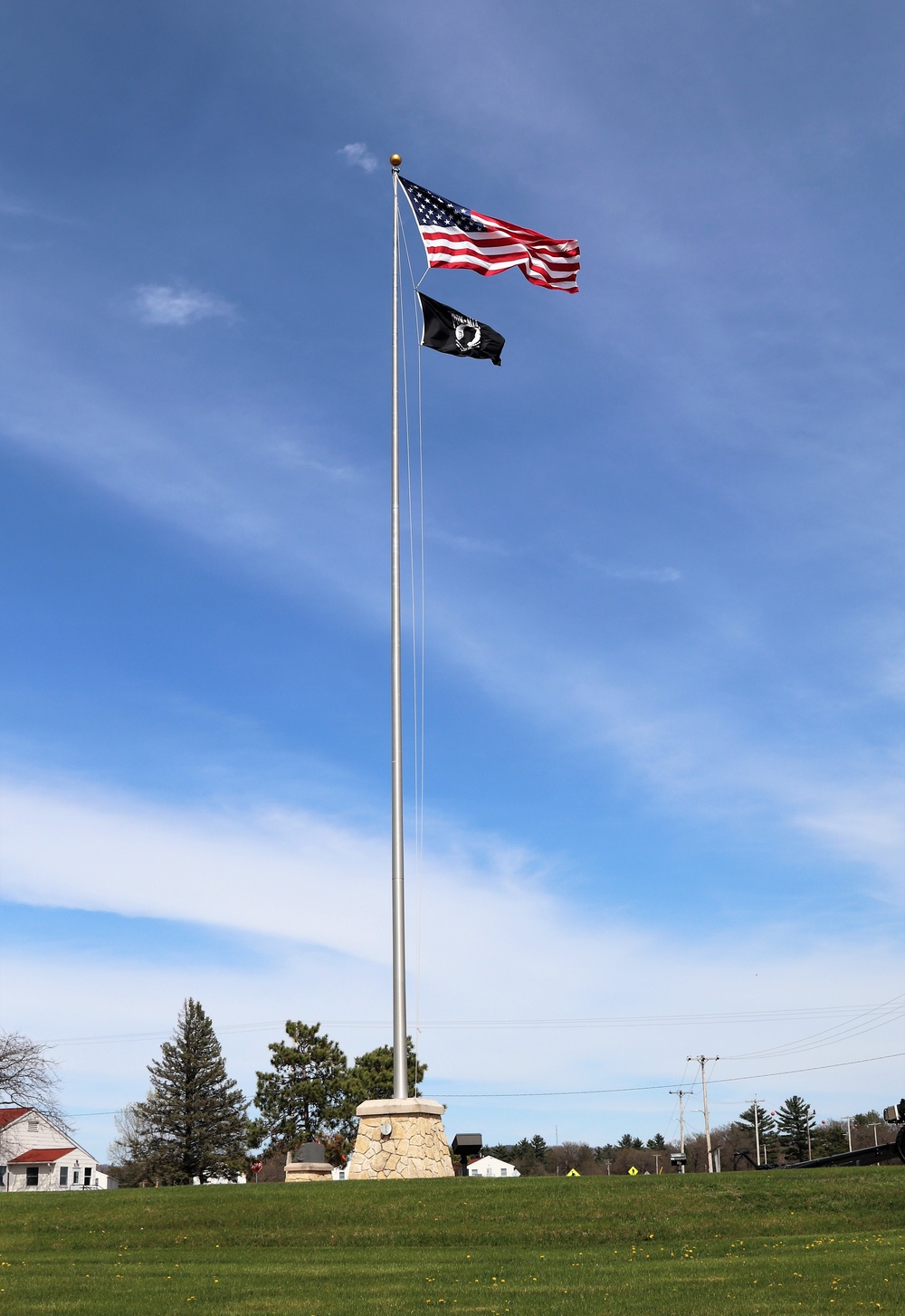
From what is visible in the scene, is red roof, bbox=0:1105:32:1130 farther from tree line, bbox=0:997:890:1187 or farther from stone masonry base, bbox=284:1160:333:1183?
stone masonry base, bbox=284:1160:333:1183

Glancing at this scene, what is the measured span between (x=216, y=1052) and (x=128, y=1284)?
54147 millimetres

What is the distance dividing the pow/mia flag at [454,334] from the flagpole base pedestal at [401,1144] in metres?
14.6

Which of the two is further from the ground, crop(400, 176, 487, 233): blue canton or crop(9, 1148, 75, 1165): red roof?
crop(400, 176, 487, 233): blue canton

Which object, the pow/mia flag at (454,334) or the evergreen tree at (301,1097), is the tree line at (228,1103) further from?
the pow/mia flag at (454,334)

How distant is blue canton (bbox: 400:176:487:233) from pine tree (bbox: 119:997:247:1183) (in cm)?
4890

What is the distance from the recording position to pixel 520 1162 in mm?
98188

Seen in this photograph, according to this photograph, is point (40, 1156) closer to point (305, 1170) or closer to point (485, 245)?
point (305, 1170)

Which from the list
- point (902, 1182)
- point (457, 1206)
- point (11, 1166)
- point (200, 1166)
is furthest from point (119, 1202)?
point (11, 1166)

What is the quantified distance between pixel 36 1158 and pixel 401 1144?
51630mm

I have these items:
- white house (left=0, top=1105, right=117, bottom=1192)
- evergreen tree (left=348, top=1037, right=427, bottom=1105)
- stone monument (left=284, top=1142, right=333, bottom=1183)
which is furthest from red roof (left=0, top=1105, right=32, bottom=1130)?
stone monument (left=284, top=1142, right=333, bottom=1183)

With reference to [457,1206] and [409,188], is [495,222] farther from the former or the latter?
[457,1206]

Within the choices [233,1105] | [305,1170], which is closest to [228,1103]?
[233,1105]

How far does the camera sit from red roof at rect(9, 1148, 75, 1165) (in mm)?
62625

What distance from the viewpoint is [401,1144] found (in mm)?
20031
